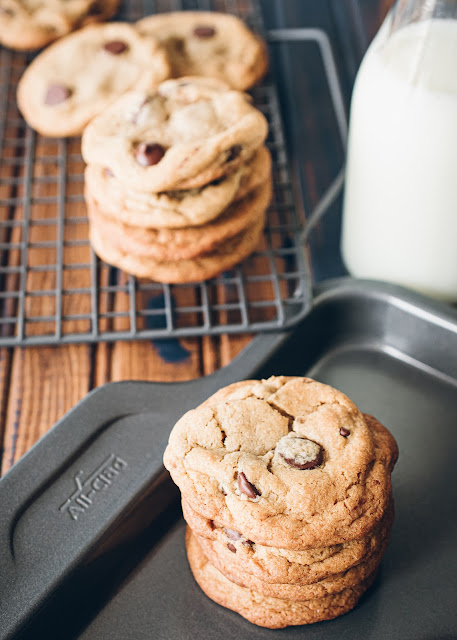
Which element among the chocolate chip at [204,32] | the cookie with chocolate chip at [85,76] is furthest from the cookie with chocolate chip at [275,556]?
the chocolate chip at [204,32]

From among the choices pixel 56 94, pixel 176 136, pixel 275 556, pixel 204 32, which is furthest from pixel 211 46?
pixel 275 556

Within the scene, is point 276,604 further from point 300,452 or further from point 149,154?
point 149,154

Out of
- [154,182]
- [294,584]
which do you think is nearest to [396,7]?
[154,182]

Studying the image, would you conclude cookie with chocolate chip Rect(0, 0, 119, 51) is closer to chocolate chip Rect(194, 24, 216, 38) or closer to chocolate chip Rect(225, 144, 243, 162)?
chocolate chip Rect(194, 24, 216, 38)

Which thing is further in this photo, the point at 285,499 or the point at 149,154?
the point at 149,154

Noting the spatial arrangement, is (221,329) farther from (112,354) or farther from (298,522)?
(298,522)

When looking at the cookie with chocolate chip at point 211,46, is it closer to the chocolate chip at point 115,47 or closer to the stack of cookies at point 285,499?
the chocolate chip at point 115,47

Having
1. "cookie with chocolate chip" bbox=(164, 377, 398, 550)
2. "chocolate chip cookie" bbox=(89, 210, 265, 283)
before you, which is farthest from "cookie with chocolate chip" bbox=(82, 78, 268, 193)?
"cookie with chocolate chip" bbox=(164, 377, 398, 550)
